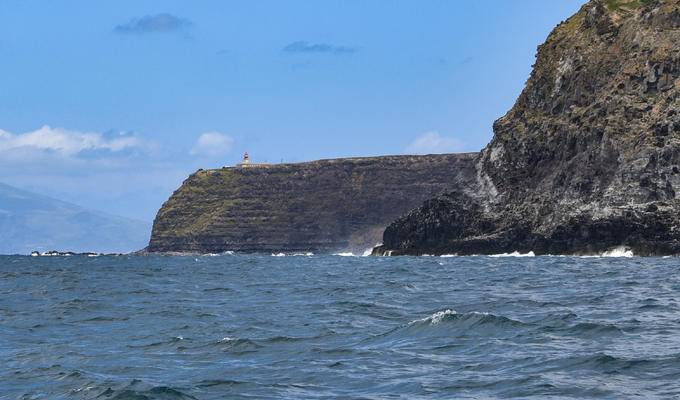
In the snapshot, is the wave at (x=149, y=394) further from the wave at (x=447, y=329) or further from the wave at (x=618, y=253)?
the wave at (x=618, y=253)

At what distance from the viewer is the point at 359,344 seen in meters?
32.8

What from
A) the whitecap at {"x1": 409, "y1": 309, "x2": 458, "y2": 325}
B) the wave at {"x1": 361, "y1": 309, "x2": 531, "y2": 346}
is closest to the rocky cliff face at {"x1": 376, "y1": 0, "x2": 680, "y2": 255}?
the whitecap at {"x1": 409, "y1": 309, "x2": 458, "y2": 325}

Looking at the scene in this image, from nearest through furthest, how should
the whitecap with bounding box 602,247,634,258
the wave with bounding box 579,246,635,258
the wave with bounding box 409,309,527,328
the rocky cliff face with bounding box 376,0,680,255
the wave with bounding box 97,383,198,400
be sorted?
the wave with bounding box 97,383,198,400 < the wave with bounding box 409,309,527,328 < the wave with bounding box 579,246,635,258 < the whitecap with bounding box 602,247,634,258 < the rocky cliff face with bounding box 376,0,680,255

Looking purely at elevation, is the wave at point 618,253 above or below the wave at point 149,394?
above

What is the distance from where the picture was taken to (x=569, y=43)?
486 feet

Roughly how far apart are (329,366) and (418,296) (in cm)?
2353

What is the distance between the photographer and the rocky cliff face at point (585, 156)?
376 ft

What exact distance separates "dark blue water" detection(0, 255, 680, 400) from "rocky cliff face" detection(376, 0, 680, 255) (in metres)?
59.6

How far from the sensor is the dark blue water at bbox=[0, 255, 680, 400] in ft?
82.2

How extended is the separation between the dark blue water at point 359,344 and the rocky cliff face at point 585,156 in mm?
59620

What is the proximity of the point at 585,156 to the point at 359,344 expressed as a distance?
327 ft

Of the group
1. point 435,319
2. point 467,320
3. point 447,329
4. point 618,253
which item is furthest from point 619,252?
point 447,329

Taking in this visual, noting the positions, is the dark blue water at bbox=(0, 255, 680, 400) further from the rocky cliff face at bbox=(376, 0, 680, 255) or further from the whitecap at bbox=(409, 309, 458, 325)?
the rocky cliff face at bbox=(376, 0, 680, 255)

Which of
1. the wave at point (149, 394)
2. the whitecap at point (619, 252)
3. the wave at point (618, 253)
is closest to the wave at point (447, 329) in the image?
the wave at point (149, 394)
